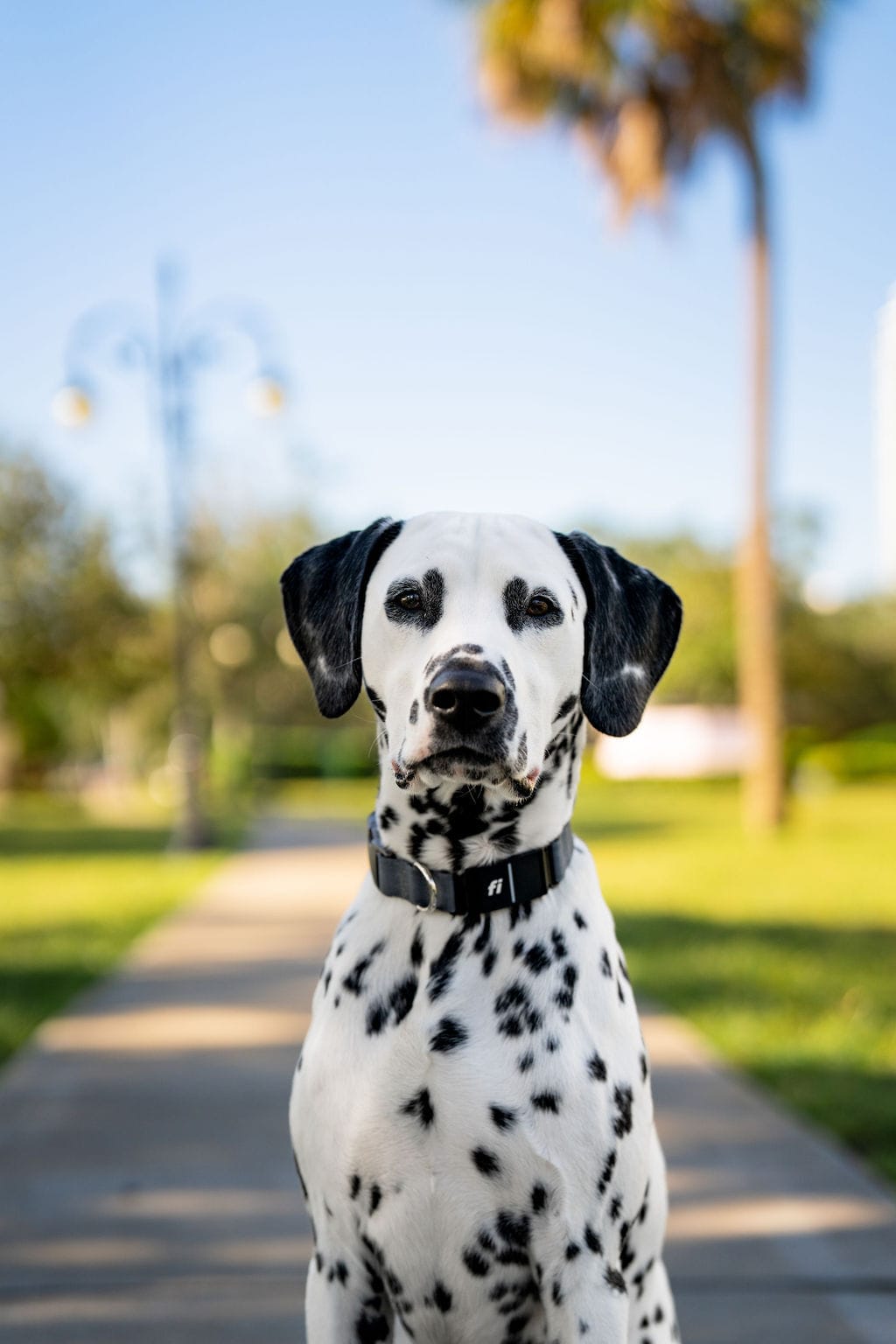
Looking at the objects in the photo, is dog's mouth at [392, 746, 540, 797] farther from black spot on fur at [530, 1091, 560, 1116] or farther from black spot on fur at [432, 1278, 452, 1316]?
black spot on fur at [432, 1278, 452, 1316]

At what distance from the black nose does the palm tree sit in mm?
16053

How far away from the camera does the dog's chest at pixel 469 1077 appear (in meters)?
2.16

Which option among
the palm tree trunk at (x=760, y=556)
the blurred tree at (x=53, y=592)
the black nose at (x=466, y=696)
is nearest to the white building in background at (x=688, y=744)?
the blurred tree at (x=53, y=592)

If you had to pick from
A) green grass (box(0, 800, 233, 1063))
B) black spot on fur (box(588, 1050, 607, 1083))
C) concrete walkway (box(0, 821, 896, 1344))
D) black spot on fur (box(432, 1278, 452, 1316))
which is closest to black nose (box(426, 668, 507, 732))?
black spot on fur (box(588, 1050, 607, 1083))

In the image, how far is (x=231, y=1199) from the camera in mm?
4395

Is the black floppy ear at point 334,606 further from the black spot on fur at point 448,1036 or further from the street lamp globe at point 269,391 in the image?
the street lamp globe at point 269,391

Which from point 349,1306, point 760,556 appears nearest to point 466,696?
point 349,1306

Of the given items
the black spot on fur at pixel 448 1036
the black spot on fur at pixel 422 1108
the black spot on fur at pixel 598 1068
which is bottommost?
the black spot on fur at pixel 422 1108

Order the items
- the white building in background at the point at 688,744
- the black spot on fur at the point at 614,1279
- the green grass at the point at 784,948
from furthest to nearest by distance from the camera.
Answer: the white building in background at the point at 688,744 → the green grass at the point at 784,948 → the black spot on fur at the point at 614,1279

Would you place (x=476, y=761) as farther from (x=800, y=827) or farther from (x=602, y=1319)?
(x=800, y=827)

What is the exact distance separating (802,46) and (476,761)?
1804 cm

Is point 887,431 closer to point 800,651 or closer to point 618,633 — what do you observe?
point 800,651

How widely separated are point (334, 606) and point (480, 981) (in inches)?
29.6

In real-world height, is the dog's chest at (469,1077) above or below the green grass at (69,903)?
above
